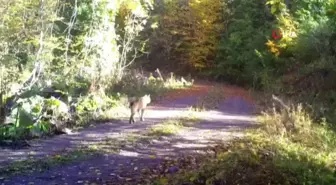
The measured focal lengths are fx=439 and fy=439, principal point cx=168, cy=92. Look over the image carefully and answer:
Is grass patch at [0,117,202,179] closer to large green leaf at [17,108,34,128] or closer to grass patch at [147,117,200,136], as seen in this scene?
grass patch at [147,117,200,136]

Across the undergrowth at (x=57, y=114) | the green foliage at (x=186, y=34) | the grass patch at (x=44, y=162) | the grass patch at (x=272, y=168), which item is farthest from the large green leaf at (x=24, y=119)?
the green foliage at (x=186, y=34)

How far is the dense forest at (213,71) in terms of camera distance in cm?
601

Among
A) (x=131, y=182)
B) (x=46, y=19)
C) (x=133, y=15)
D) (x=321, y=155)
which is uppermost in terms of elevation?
(x=133, y=15)

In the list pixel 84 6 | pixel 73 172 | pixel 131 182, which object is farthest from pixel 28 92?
pixel 131 182

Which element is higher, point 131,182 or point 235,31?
point 235,31

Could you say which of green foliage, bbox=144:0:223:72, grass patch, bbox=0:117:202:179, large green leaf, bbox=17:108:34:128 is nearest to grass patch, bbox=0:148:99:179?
grass patch, bbox=0:117:202:179

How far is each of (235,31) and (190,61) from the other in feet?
14.2

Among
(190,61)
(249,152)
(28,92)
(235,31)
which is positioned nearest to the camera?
(249,152)

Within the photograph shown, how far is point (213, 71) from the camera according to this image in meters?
31.4

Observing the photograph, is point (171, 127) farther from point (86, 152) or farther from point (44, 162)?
point (44, 162)

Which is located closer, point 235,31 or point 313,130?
point 313,130

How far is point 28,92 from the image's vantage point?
12.6 meters

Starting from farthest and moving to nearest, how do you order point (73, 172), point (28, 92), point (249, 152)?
point (28, 92)
point (73, 172)
point (249, 152)

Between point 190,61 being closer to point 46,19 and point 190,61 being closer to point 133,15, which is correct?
point 133,15
